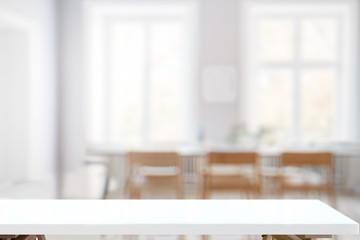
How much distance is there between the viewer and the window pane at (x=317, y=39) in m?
6.21

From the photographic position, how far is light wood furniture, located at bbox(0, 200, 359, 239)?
1.52m

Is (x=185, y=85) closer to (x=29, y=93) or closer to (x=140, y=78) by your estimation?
(x=140, y=78)

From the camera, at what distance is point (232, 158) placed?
3.76m

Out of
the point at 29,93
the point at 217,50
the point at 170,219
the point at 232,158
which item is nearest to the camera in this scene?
the point at 170,219

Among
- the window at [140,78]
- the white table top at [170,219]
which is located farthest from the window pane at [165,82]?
the white table top at [170,219]

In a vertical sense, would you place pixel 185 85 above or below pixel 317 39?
below

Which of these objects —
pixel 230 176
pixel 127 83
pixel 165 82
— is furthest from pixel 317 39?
pixel 230 176

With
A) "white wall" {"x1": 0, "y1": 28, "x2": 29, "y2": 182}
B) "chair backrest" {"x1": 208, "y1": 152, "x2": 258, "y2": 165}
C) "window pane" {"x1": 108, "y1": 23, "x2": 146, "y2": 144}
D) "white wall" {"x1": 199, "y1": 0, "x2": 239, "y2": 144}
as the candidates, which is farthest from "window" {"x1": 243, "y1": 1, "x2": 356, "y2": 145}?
"white wall" {"x1": 0, "y1": 28, "x2": 29, "y2": 182}

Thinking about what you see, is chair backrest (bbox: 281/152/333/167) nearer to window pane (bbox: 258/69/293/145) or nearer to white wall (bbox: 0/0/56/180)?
window pane (bbox: 258/69/293/145)

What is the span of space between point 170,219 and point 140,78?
495cm

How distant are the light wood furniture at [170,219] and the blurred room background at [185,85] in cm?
344

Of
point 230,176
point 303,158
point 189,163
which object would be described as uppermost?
point 303,158

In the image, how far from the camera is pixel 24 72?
16.9 feet

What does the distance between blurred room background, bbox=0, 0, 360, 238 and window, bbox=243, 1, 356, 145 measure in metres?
0.02
